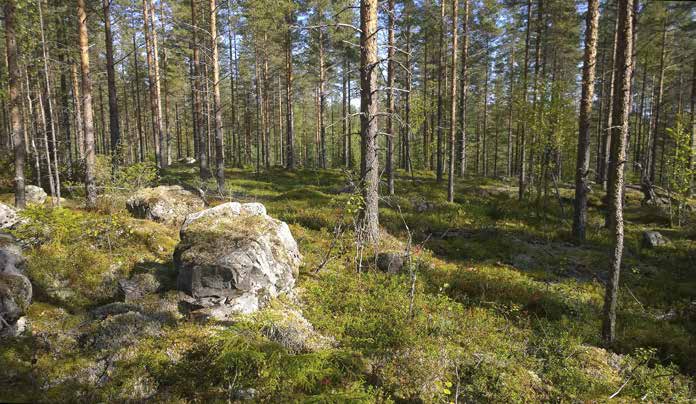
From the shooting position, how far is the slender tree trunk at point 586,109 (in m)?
11.4

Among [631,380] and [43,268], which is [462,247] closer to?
[631,380]

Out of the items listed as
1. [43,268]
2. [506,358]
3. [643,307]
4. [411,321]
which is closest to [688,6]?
[506,358]

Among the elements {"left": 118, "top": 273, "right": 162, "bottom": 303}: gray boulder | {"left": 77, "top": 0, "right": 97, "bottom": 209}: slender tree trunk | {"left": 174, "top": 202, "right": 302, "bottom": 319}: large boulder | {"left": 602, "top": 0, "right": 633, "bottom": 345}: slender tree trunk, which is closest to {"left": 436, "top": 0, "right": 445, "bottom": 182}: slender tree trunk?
{"left": 602, "top": 0, "right": 633, "bottom": 345}: slender tree trunk

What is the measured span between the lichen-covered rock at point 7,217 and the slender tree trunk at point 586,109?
16.6 metres

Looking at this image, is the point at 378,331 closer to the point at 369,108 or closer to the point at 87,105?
the point at 369,108

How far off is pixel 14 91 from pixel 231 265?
1094 centimetres

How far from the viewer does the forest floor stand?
15.1 ft

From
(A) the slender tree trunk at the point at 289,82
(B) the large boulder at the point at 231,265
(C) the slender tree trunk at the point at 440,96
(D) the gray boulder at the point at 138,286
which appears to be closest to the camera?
(B) the large boulder at the point at 231,265

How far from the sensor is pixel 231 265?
6383 mm

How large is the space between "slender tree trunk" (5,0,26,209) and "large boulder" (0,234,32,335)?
688cm

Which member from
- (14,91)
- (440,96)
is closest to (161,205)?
(14,91)

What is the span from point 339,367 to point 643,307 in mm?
7930

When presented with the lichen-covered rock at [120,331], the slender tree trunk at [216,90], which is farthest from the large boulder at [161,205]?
the lichen-covered rock at [120,331]

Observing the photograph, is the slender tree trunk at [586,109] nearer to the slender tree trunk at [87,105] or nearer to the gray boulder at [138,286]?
the gray boulder at [138,286]
